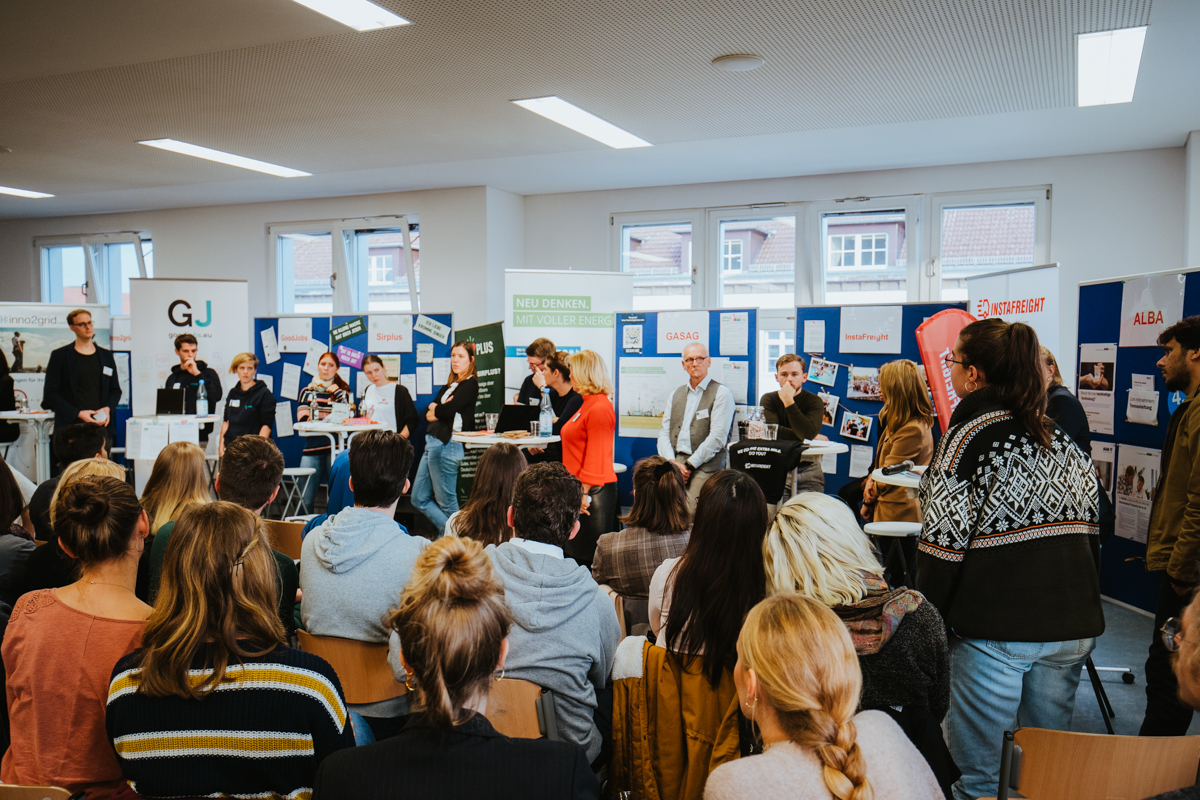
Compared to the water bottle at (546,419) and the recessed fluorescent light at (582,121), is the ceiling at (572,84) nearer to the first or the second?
the recessed fluorescent light at (582,121)

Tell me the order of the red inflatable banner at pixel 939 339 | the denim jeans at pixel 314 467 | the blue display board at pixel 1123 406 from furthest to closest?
the denim jeans at pixel 314 467
the red inflatable banner at pixel 939 339
the blue display board at pixel 1123 406

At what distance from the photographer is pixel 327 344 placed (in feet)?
27.0

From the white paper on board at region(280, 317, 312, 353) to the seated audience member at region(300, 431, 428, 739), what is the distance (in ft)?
21.2

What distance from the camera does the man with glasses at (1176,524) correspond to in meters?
2.57

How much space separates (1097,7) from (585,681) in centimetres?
368

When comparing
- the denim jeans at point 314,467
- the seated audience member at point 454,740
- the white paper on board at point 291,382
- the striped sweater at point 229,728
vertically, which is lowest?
the denim jeans at point 314,467

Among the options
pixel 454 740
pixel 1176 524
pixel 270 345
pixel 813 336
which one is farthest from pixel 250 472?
pixel 270 345

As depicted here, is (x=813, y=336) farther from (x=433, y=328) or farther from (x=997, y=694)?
(x=997, y=694)

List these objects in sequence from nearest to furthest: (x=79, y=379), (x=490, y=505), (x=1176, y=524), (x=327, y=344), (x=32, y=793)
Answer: (x=32, y=793) → (x=1176, y=524) → (x=490, y=505) → (x=79, y=379) → (x=327, y=344)

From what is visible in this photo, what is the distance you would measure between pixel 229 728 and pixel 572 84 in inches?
161

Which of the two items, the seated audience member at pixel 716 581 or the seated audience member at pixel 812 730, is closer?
the seated audience member at pixel 812 730

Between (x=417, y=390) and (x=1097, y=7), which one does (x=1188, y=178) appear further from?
(x=417, y=390)

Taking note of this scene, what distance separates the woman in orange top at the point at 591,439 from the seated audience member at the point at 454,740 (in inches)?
138

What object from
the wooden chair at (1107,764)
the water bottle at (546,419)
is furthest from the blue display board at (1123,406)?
the water bottle at (546,419)
